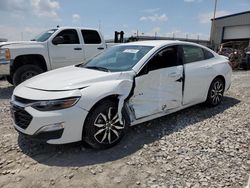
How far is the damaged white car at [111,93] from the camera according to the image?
332 centimetres

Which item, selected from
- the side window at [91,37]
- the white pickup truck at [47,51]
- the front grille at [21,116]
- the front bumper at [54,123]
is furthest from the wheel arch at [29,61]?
the front bumper at [54,123]

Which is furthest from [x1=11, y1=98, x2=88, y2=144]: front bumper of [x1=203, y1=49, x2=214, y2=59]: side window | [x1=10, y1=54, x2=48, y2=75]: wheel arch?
[x1=10, y1=54, x2=48, y2=75]: wheel arch

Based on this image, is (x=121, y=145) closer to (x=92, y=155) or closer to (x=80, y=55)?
(x=92, y=155)

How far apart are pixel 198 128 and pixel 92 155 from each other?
209 centimetres

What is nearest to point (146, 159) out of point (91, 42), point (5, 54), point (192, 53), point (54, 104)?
point (54, 104)

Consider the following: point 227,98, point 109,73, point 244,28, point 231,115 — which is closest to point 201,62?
point 231,115

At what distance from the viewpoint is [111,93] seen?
363 centimetres

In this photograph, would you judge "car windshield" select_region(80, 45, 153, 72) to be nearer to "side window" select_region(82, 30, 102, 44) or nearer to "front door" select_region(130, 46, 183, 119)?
"front door" select_region(130, 46, 183, 119)

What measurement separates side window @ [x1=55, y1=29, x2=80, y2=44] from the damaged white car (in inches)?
142

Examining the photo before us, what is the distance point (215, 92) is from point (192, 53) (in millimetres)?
1153

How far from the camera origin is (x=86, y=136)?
3516mm

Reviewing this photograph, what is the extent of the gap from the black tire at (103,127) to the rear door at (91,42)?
5006 mm

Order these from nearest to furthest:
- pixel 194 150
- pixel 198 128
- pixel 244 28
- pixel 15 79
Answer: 1. pixel 194 150
2. pixel 198 128
3. pixel 15 79
4. pixel 244 28

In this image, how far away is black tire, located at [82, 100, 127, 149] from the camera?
3.50 metres
